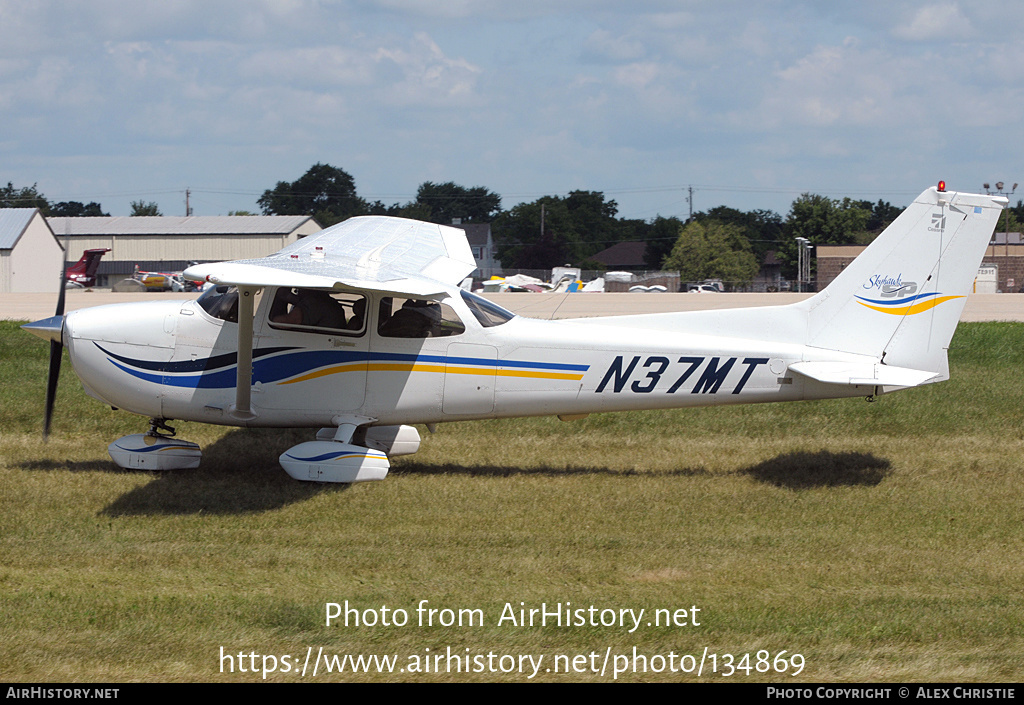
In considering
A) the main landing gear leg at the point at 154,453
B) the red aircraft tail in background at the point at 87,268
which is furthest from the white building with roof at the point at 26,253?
the main landing gear leg at the point at 154,453

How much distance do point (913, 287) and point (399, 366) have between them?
4.87m

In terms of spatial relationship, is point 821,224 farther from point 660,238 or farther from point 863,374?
point 863,374

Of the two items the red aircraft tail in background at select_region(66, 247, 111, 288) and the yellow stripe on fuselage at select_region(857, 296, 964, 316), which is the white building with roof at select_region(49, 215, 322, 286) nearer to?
the red aircraft tail in background at select_region(66, 247, 111, 288)

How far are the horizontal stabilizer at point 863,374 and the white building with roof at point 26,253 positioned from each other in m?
55.0

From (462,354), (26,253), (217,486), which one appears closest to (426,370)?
(462,354)

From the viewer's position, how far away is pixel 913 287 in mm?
8609

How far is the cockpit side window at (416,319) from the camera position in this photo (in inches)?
345

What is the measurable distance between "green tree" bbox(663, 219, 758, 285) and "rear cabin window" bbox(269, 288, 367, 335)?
77.1 m

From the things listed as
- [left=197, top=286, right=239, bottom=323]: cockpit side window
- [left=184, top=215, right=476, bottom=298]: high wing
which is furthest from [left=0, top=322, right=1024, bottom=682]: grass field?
[left=184, top=215, right=476, bottom=298]: high wing

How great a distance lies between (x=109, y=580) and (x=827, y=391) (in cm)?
633

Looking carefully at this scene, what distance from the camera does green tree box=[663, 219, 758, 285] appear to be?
84.0 meters

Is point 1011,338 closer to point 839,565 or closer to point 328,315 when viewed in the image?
point 839,565

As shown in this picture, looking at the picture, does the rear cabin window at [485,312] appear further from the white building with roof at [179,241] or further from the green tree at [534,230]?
the green tree at [534,230]

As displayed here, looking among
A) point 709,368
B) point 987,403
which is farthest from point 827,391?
point 987,403
